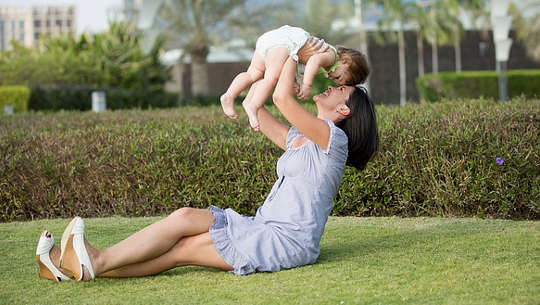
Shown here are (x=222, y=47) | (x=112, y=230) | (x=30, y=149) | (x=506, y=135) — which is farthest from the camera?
(x=222, y=47)

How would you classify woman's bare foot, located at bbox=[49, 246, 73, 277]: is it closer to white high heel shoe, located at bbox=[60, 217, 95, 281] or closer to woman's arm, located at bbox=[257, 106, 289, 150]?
white high heel shoe, located at bbox=[60, 217, 95, 281]

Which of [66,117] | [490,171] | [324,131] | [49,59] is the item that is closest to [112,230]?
[324,131]

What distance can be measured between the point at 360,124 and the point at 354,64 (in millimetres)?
323

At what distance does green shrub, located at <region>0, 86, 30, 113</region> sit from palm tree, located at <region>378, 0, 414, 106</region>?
68.9 feet

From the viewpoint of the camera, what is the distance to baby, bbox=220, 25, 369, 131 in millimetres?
4082

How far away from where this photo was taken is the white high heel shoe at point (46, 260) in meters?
4.04

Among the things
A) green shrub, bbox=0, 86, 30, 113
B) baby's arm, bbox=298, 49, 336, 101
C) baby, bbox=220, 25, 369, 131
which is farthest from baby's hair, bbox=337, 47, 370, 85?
green shrub, bbox=0, 86, 30, 113

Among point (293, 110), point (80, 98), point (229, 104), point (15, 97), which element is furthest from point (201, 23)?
point (293, 110)

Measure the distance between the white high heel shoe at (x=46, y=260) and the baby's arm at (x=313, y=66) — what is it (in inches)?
58.7

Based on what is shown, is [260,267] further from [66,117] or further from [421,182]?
[66,117]

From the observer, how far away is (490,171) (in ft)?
20.1

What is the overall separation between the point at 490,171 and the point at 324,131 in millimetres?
2487

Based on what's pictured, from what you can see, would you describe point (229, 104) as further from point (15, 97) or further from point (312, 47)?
point (15, 97)

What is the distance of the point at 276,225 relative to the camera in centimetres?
419
